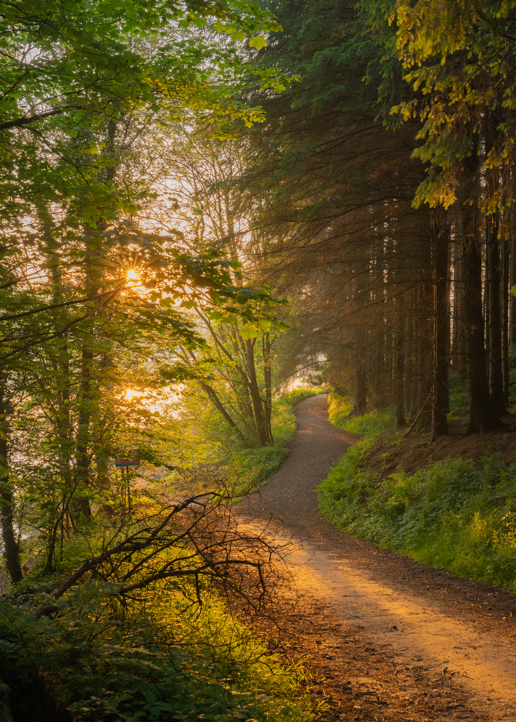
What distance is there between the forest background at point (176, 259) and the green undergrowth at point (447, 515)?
183 centimetres

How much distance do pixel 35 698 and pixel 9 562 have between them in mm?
6755

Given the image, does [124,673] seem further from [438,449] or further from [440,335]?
[440,335]

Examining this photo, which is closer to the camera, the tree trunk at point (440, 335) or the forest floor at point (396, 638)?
the forest floor at point (396, 638)

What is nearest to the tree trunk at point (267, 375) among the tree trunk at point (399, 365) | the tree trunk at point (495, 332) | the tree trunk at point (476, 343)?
the tree trunk at point (399, 365)

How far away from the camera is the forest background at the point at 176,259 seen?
385 centimetres

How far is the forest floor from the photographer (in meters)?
3.92

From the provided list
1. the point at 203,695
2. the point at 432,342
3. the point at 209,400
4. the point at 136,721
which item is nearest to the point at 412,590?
the point at 203,695

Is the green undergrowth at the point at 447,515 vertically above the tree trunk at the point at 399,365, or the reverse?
the tree trunk at the point at 399,365

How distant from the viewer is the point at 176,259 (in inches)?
148

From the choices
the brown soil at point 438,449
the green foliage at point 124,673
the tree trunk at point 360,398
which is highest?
the tree trunk at point 360,398

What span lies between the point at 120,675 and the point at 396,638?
129 inches

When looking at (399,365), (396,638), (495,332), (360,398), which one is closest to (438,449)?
(495,332)

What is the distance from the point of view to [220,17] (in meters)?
4.60

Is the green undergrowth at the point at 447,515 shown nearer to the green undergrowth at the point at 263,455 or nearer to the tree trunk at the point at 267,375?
the green undergrowth at the point at 263,455
